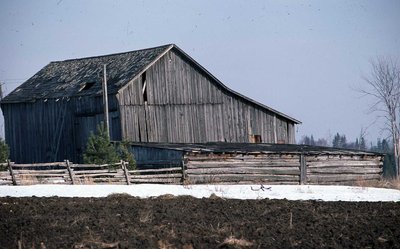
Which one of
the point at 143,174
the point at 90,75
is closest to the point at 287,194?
the point at 143,174

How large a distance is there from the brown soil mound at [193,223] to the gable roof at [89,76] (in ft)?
61.2

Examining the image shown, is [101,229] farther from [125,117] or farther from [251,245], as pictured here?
[125,117]

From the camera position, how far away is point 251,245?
1369cm

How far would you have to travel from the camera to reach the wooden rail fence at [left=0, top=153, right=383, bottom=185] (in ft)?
96.6

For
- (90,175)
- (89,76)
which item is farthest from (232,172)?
(89,76)

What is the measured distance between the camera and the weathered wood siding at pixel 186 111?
38.8 meters

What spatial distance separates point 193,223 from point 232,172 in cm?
1728

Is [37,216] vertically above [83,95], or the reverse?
[83,95]

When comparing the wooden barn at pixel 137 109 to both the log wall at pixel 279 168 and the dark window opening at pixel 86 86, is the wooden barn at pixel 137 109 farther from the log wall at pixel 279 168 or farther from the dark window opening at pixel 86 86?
the log wall at pixel 279 168

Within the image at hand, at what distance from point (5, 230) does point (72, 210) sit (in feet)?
11.6

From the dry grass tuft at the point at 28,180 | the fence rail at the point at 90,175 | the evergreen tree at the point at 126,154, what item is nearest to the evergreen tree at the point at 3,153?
the fence rail at the point at 90,175

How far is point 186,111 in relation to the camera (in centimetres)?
4100

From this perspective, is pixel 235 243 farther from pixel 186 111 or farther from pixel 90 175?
pixel 186 111

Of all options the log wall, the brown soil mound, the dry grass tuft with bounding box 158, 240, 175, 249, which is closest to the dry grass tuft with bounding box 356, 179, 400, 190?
the log wall
